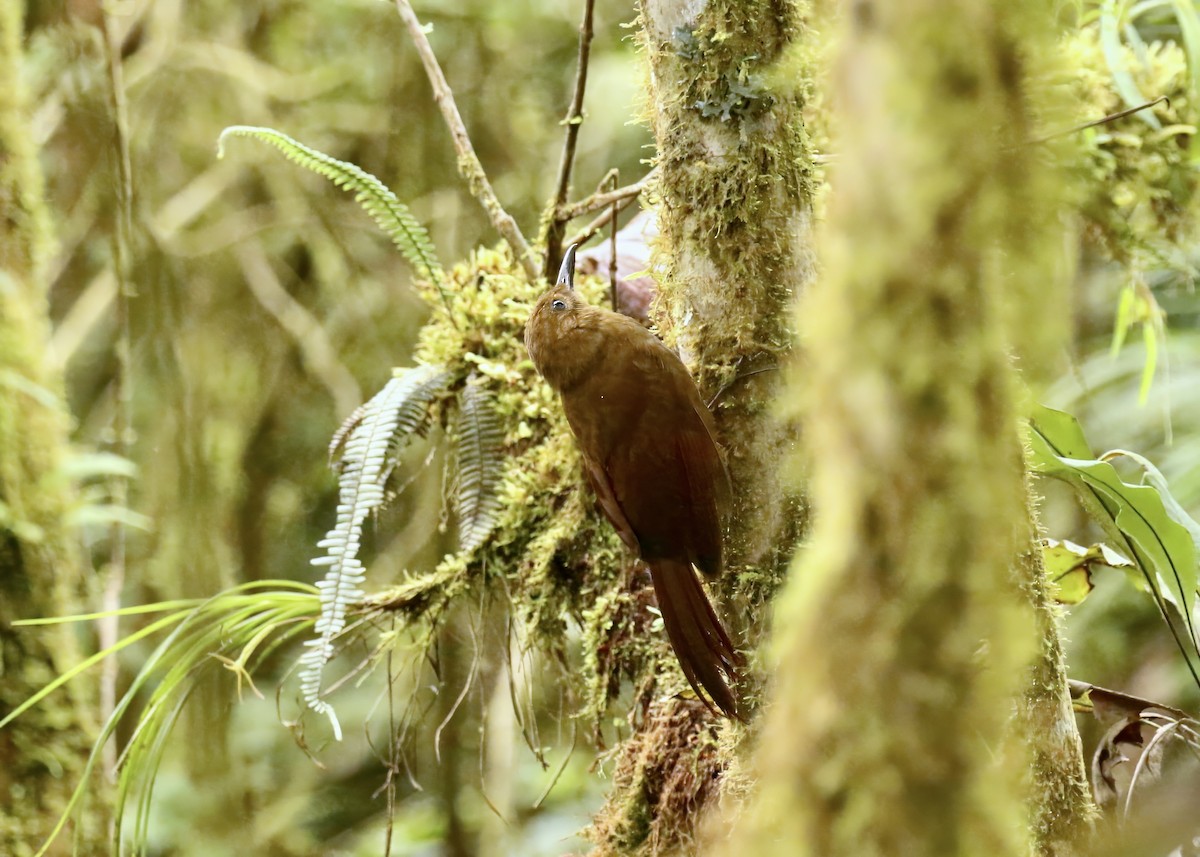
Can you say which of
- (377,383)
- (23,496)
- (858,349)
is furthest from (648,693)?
(377,383)

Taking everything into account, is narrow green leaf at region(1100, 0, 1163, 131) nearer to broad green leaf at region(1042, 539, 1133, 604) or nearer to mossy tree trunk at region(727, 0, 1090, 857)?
broad green leaf at region(1042, 539, 1133, 604)

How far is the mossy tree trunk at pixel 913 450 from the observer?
22.6 inches

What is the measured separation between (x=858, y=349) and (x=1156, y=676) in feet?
8.90

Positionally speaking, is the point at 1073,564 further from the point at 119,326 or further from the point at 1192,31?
the point at 119,326

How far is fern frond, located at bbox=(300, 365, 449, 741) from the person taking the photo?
162 centimetres

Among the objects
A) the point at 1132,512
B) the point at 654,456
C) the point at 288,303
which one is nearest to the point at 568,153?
the point at 654,456

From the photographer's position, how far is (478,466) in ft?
6.11

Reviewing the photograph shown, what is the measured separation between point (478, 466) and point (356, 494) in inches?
9.6

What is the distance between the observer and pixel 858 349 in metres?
0.59

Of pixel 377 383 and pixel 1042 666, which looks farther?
pixel 377 383

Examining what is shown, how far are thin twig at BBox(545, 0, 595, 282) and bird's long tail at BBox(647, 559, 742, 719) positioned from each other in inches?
31.3

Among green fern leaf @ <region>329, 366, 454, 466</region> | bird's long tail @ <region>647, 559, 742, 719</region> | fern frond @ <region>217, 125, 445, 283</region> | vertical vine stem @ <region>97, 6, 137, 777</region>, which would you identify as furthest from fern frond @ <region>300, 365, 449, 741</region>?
vertical vine stem @ <region>97, 6, 137, 777</region>

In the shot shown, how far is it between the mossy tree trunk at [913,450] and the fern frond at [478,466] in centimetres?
128

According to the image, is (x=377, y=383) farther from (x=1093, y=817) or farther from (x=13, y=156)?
(x=1093, y=817)
